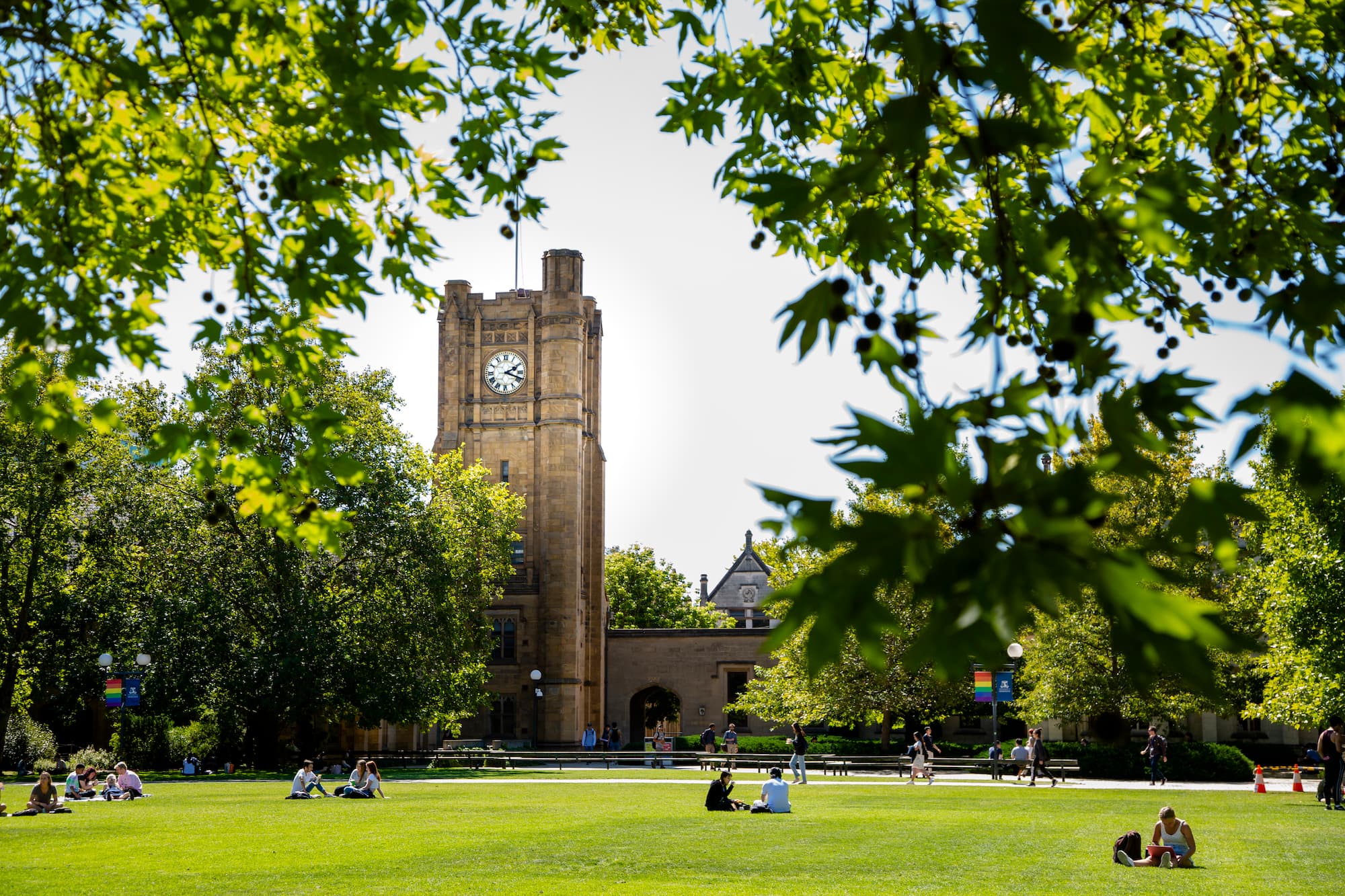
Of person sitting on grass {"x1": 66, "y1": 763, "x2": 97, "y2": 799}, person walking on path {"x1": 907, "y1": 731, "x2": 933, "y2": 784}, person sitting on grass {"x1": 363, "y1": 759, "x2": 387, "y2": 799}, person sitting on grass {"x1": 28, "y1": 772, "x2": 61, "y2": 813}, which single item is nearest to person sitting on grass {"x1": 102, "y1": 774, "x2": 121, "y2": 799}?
person sitting on grass {"x1": 66, "y1": 763, "x2": 97, "y2": 799}

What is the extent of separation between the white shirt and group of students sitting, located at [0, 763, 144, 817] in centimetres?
1233

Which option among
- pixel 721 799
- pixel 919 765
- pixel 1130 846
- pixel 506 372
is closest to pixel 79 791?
pixel 721 799

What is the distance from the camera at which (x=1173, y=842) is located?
14.5 metres

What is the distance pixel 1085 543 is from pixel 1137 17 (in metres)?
4.16

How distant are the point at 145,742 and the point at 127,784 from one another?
16970 millimetres

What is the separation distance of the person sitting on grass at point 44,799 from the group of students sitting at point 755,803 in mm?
11462

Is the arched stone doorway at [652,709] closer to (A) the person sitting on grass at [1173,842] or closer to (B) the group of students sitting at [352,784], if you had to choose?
(B) the group of students sitting at [352,784]

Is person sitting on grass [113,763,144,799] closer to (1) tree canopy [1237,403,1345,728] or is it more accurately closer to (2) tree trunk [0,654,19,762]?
(2) tree trunk [0,654,19,762]

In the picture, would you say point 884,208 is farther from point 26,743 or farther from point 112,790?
point 26,743

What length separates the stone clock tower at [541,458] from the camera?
6475 cm

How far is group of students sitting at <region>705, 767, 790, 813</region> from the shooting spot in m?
21.2

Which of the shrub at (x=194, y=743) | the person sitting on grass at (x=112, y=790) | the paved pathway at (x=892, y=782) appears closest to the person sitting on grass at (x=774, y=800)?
the paved pathway at (x=892, y=782)

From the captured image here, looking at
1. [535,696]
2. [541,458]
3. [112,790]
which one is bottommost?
[112,790]

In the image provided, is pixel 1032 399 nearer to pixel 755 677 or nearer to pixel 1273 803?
pixel 1273 803
